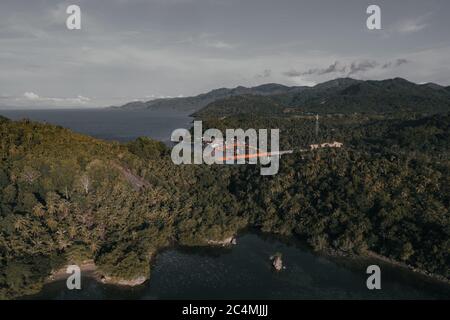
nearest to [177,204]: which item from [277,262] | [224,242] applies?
[224,242]

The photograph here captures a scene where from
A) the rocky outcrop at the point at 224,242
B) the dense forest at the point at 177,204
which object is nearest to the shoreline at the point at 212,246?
the rocky outcrop at the point at 224,242

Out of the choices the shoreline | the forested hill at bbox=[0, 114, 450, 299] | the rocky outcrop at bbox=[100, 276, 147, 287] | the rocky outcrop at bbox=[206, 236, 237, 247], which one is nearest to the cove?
the shoreline

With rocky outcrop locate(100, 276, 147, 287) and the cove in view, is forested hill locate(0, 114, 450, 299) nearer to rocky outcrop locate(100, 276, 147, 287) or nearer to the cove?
rocky outcrop locate(100, 276, 147, 287)

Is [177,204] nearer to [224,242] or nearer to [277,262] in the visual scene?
[224,242]

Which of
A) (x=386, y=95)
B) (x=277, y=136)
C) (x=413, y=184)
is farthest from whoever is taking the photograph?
(x=386, y=95)

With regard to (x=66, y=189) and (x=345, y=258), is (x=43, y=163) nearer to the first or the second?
(x=66, y=189)

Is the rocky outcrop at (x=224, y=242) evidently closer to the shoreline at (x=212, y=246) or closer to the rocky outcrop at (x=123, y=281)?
the shoreline at (x=212, y=246)

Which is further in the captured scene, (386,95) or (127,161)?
(386,95)
